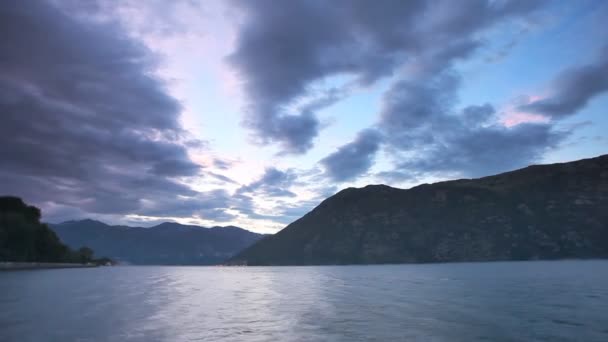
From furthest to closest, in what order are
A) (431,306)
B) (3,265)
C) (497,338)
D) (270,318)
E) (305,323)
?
(3,265) < (431,306) < (270,318) < (305,323) < (497,338)

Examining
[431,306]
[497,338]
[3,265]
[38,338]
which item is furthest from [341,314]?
[3,265]

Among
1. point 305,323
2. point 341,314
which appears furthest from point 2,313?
point 341,314

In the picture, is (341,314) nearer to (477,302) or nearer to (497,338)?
(497,338)

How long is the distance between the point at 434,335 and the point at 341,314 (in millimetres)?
15170

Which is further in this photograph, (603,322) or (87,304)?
(87,304)

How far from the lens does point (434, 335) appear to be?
31766 mm

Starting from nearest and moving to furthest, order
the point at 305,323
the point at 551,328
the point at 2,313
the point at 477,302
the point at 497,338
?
the point at 497,338, the point at 551,328, the point at 305,323, the point at 2,313, the point at 477,302

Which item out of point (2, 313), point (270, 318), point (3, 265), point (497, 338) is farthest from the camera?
point (3, 265)

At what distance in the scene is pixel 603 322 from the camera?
36.4 meters

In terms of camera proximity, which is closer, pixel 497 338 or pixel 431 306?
pixel 497 338

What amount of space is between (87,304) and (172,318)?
22.2m

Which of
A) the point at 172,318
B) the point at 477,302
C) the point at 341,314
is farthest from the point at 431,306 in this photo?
the point at 172,318

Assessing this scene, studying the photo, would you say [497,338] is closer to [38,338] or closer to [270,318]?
[270,318]

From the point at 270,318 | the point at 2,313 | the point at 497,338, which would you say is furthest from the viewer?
the point at 2,313
